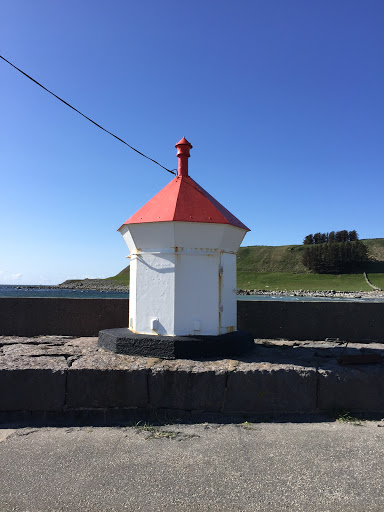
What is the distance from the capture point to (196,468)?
3.60 meters

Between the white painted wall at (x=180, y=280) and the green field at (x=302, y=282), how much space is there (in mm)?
78068

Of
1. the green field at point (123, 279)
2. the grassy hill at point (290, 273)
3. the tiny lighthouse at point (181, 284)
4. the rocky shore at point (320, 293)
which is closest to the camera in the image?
the tiny lighthouse at point (181, 284)

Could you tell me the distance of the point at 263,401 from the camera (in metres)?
5.00

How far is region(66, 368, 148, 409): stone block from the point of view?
4.91 m

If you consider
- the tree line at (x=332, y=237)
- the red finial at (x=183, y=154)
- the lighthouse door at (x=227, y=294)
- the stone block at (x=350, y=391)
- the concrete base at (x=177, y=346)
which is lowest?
the stone block at (x=350, y=391)

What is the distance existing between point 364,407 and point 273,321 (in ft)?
9.44

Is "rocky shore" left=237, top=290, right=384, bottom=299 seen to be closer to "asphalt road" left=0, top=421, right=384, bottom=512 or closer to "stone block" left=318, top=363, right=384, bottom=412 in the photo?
"stone block" left=318, top=363, right=384, bottom=412

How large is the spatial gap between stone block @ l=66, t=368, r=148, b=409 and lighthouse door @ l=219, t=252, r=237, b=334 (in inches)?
65.1

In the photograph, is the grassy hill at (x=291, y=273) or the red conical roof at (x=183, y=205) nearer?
the red conical roof at (x=183, y=205)

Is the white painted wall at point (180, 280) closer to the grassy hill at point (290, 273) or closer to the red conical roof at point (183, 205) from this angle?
the red conical roof at point (183, 205)

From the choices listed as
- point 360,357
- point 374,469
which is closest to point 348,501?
point 374,469

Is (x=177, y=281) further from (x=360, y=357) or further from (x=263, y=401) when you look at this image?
(x=360, y=357)

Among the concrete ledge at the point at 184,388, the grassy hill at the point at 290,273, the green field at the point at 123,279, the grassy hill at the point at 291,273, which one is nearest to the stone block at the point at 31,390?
the concrete ledge at the point at 184,388

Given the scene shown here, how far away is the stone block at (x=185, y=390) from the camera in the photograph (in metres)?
4.95
